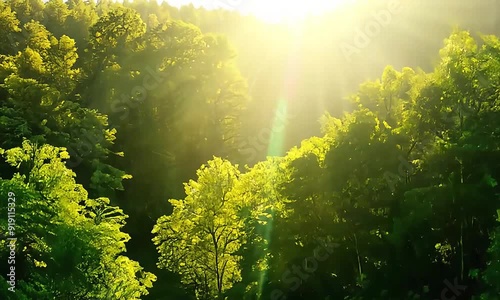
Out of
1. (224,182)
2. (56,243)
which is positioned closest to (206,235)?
(224,182)

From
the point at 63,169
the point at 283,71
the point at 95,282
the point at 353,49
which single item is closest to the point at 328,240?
the point at 95,282

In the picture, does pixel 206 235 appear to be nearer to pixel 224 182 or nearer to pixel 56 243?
pixel 224 182

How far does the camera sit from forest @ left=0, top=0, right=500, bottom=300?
75.0ft

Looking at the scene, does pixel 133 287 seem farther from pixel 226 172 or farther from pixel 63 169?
pixel 226 172

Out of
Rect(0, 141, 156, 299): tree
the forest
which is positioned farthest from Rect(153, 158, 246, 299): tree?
Rect(0, 141, 156, 299): tree

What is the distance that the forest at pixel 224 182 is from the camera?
22.9m

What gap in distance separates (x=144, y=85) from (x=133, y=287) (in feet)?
82.4

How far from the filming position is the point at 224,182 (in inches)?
1231

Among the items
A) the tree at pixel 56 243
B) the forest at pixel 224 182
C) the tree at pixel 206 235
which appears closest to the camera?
the tree at pixel 56 243

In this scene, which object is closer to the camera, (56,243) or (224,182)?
(56,243)

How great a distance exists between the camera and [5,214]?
21906 millimetres

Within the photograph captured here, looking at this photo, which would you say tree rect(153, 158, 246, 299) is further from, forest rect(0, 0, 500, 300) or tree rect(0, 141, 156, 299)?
tree rect(0, 141, 156, 299)

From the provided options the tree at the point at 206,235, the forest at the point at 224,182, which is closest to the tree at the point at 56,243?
the forest at the point at 224,182

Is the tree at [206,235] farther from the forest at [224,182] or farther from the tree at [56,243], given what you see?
the tree at [56,243]
